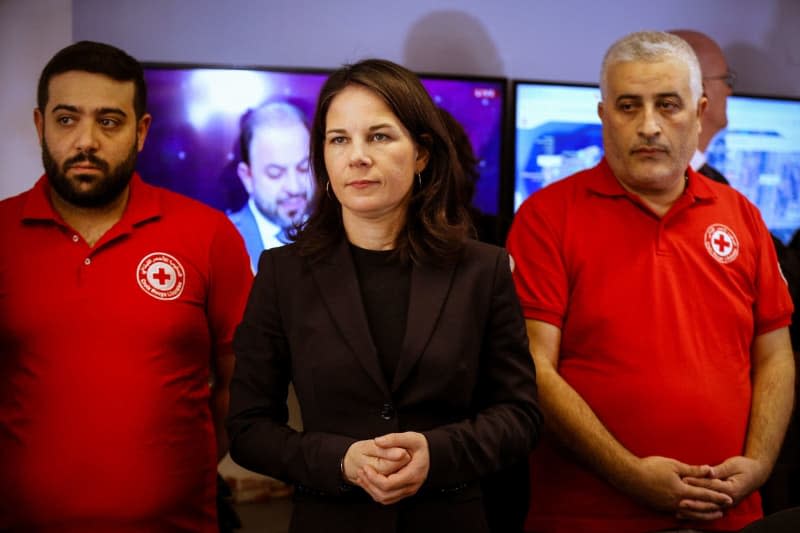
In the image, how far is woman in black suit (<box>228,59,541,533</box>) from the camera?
1.66 meters

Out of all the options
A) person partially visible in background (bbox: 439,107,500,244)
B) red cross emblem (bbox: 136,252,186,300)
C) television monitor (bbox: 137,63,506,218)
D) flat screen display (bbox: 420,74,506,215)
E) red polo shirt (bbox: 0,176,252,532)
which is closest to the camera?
red polo shirt (bbox: 0,176,252,532)

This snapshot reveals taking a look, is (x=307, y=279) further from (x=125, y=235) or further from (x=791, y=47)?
(x=791, y=47)

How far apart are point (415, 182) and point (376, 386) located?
47 centimetres

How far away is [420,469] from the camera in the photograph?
1597 millimetres

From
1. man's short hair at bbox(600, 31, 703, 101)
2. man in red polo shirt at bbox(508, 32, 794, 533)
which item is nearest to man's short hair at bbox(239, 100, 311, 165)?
man in red polo shirt at bbox(508, 32, 794, 533)

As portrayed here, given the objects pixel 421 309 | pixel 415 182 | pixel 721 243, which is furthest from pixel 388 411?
pixel 721 243

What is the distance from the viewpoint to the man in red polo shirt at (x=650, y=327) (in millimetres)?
2178

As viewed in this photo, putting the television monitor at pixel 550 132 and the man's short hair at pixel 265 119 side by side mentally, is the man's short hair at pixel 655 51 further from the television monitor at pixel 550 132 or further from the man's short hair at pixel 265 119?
the man's short hair at pixel 265 119

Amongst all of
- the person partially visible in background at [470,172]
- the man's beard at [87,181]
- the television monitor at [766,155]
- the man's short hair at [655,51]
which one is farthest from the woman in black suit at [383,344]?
the television monitor at [766,155]

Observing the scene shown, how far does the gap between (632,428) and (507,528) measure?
108cm

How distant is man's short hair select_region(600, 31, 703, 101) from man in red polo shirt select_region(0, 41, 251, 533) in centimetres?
118

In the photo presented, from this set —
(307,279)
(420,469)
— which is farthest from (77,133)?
(420,469)

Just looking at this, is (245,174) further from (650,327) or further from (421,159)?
(650,327)

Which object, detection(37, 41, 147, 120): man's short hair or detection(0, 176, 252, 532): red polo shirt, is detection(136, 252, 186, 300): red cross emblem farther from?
detection(37, 41, 147, 120): man's short hair
